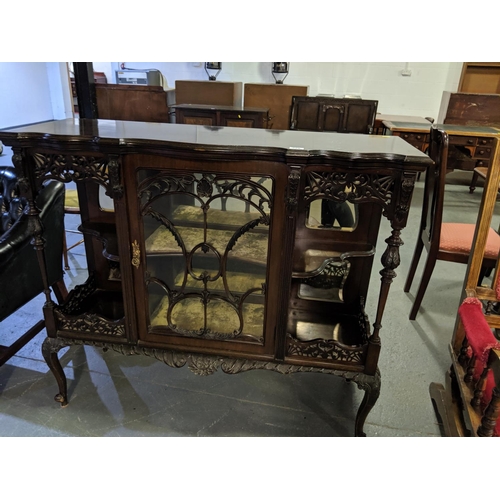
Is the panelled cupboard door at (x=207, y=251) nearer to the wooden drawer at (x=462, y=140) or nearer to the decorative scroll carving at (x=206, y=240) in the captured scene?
the decorative scroll carving at (x=206, y=240)

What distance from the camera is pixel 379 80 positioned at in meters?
5.55

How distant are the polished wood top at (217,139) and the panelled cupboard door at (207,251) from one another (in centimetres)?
6

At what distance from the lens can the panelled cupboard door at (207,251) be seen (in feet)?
4.07

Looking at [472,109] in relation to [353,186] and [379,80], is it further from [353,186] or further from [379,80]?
[353,186]

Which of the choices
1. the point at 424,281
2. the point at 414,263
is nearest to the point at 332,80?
the point at 414,263

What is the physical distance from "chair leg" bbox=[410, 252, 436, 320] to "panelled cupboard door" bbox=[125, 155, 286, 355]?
128cm

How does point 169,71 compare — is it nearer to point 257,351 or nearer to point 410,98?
point 410,98

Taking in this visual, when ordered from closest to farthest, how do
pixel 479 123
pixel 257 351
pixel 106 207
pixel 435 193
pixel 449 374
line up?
pixel 257 351, pixel 449 374, pixel 106 207, pixel 435 193, pixel 479 123

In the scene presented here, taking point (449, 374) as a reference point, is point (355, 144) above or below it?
above

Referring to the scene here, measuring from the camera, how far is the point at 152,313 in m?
1.48

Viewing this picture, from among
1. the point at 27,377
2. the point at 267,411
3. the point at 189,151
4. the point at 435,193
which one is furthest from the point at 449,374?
the point at 27,377

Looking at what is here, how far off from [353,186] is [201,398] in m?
1.14

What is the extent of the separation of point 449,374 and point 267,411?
763 mm

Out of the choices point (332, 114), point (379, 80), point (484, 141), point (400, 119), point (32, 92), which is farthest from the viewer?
point (32, 92)
